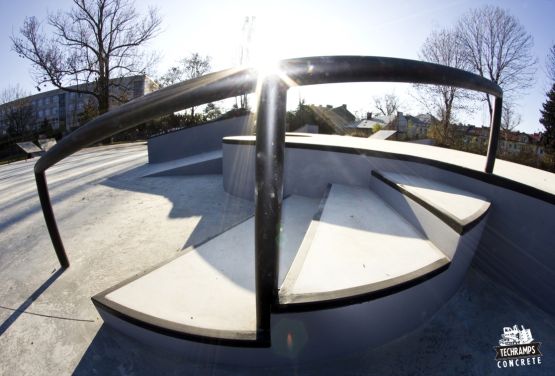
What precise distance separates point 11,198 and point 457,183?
22.2 feet

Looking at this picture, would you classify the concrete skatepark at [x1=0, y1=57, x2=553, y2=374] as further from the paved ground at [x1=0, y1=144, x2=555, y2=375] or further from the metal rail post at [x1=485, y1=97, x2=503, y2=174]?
the metal rail post at [x1=485, y1=97, x2=503, y2=174]

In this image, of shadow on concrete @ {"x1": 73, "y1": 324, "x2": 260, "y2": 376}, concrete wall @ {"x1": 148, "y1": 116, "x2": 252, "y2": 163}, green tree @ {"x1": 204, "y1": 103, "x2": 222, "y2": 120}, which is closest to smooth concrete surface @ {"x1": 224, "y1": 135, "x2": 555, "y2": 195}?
shadow on concrete @ {"x1": 73, "y1": 324, "x2": 260, "y2": 376}

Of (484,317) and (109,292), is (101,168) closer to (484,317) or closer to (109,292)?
(109,292)

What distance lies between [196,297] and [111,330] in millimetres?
590

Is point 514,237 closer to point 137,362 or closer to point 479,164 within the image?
point 479,164

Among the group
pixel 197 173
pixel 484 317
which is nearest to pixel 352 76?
pixel 484 317

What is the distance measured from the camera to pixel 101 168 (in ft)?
23.3

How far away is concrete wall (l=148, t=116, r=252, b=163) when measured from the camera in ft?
26.3

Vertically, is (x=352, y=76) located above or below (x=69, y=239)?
above

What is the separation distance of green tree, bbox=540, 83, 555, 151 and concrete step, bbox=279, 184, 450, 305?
33.8 metres

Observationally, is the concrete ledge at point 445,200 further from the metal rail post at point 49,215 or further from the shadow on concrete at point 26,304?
the shadow on concrete at point 26,304

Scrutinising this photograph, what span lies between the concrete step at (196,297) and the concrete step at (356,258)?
0.38 m

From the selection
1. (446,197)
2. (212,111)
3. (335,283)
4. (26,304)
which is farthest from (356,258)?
(212,111)

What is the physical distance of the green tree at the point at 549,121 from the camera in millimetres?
25473
